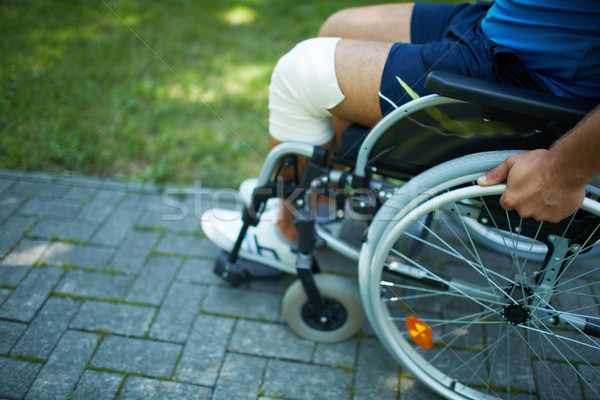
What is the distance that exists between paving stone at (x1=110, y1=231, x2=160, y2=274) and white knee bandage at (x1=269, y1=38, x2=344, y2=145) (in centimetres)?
89

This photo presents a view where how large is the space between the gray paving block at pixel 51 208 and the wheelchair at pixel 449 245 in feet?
2.96

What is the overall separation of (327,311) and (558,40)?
110 cm

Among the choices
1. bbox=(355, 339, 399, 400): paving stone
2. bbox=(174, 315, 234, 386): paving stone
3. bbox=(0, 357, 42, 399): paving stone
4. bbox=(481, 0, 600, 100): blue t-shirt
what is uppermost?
bbox=(481, 0, 600, 100): blue t-shirt

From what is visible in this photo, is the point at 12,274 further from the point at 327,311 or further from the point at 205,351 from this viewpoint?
the point at 327,311

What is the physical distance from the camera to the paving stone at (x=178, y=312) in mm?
1653

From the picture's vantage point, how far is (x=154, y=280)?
1865mm

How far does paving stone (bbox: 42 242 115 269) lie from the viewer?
75.3 inches

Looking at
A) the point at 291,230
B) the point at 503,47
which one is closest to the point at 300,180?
the point at 291,230

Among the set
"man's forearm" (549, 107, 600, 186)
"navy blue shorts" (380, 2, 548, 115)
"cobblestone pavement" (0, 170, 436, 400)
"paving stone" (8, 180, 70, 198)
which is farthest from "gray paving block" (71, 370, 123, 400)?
"man's forearm" (549, 107, 600, 186)

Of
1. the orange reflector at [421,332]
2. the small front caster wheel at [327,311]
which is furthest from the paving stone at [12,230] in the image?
the orange reflector at [421,332]

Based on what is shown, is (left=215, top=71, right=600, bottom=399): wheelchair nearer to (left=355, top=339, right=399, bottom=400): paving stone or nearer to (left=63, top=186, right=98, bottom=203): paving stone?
(left=355, top=339, right=399, bottom=400): paving stone

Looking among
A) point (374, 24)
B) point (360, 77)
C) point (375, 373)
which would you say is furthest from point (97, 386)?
point (374, 24)

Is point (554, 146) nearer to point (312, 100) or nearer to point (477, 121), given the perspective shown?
point (477, 121)

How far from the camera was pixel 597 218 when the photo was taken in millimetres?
1108
